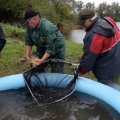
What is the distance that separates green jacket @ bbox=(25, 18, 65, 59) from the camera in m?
3.99

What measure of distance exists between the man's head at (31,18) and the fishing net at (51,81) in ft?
2.30

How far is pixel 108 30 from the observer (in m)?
3.21

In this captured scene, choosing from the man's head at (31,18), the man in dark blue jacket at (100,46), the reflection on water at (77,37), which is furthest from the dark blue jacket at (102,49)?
the reflection on water at (77,37)

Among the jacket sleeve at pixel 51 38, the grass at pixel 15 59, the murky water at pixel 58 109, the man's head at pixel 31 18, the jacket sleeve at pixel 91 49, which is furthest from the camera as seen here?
the grass at pixel 15 59

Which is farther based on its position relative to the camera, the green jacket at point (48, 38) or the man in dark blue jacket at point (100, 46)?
the green jacket at point (48, 38)

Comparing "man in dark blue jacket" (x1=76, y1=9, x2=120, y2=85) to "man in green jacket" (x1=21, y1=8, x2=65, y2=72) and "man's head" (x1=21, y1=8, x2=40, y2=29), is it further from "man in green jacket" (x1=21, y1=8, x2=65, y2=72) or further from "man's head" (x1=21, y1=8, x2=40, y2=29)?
"man's head" (x1=21, y1=8, x2=40, y2=29)

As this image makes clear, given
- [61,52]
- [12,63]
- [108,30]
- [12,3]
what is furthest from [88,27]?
[12,3]

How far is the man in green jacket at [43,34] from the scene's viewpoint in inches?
151

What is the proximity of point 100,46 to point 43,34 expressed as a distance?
122 centimetres

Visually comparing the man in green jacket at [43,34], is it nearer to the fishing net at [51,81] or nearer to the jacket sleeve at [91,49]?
the fishing net at [51,81]

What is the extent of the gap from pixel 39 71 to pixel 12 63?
276 cm

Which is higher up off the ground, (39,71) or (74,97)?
(39,71)

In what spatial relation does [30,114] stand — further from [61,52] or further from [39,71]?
[61,52]

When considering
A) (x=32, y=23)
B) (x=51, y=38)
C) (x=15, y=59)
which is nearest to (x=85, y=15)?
(x=51, y=38)
